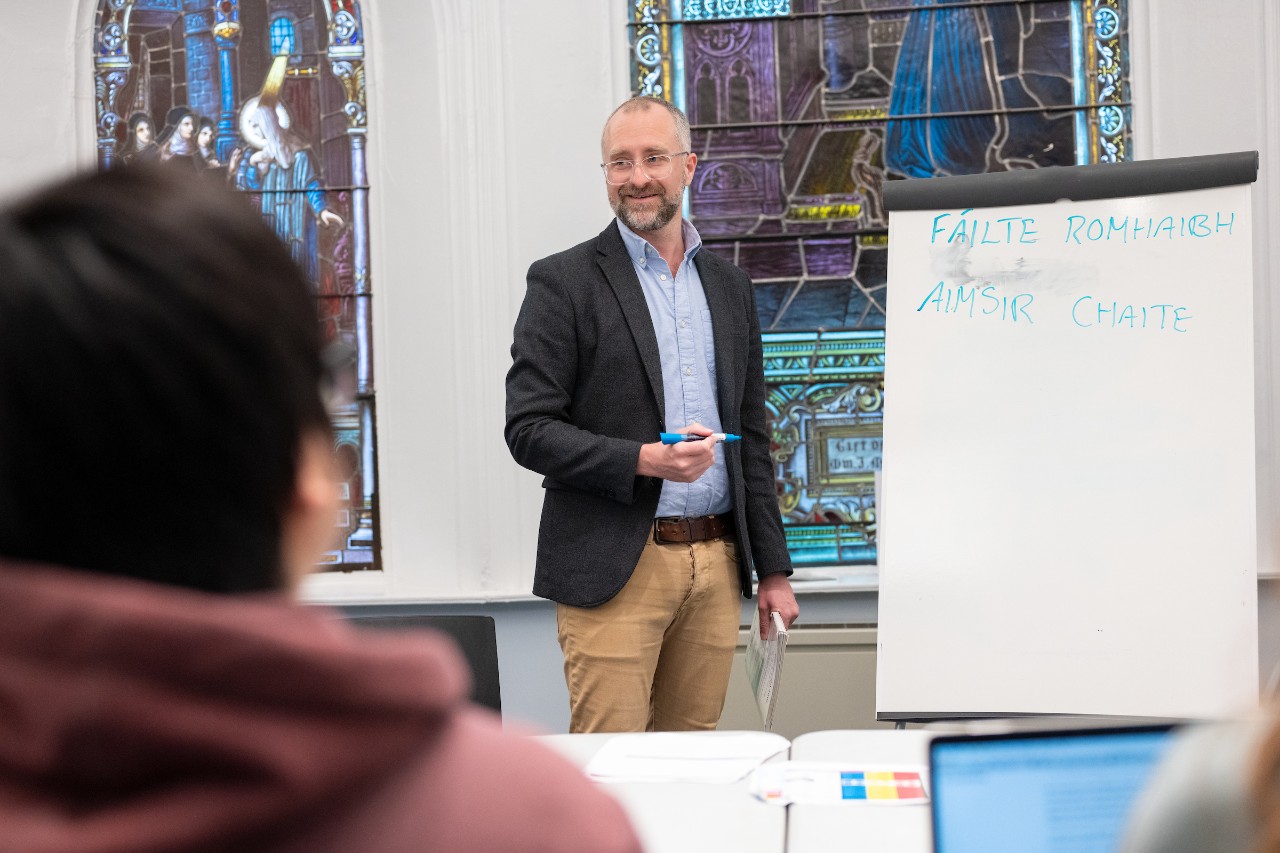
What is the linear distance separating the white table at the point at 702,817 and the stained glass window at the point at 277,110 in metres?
2.38

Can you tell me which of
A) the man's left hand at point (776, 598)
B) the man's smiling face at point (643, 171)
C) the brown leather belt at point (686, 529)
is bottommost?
the man's left hand at point (776, 598)

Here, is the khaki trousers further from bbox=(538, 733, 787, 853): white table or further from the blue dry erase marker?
bbox=(538, 733, 787, 853): white table

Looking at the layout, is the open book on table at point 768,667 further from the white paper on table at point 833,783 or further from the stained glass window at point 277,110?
the stained glass window at point 277,110

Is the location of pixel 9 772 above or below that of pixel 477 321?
below

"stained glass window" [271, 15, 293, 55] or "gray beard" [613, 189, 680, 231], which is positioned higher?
A: "stained glass window" [271, 15, 293, 55]

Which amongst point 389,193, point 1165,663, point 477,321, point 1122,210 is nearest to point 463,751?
point 1165,663

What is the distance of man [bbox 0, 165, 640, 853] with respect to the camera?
1.54ft

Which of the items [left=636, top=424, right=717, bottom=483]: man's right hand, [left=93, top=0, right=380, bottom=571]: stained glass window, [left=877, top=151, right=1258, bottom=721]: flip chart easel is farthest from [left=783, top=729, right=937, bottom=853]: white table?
[left=93, top=0, right=380, bottom=571]: stained glass window

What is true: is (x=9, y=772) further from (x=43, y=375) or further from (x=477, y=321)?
(x=477, y=321)

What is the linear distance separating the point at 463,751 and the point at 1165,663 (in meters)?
2.23

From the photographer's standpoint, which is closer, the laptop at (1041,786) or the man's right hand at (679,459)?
the laptop at (1041,786)

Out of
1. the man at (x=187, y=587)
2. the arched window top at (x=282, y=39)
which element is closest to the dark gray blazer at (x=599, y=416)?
the arched window top at (x=282, y=39)

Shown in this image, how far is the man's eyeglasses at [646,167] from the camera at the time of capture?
2.62m

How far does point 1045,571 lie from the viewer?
2525 millimetres
